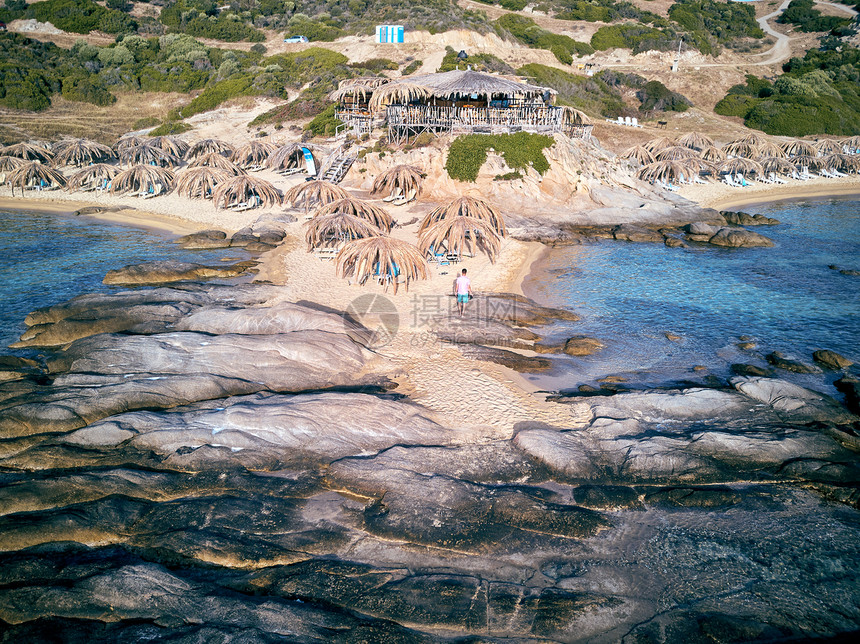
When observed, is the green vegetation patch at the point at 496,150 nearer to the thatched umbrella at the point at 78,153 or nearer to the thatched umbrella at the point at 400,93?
the thatched umbrella at the point at 400,93

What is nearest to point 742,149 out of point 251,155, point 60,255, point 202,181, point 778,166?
point 778,166

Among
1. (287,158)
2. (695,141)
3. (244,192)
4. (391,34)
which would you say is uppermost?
(391,34)

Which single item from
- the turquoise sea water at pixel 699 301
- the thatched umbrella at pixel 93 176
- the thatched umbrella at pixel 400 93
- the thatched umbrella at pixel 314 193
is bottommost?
the turquoise sea water at pixel 699 301

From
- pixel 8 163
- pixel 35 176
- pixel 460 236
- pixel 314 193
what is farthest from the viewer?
pixel 8 163

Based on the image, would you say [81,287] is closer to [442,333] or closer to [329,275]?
[329,275]

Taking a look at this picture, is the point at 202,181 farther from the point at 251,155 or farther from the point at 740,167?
the point at 740,167

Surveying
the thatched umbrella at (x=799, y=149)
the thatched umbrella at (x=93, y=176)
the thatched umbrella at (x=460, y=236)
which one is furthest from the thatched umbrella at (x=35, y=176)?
the thatched umbrella at (x=799, y=149)

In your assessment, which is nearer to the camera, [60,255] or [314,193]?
[60,255]

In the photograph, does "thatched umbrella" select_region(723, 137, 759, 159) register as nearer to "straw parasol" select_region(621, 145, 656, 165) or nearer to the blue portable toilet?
"straw parasol" select_region(621, 145, 656, 165)
